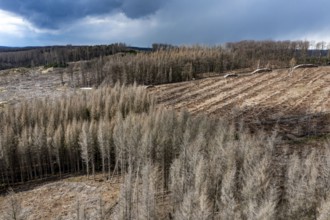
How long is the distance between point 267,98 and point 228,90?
45.9ft

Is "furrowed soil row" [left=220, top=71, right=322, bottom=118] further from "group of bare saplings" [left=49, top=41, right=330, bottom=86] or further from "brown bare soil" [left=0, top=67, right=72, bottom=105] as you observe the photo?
"brown bare soil" [left=0, top=67, right=72, bottom=105]

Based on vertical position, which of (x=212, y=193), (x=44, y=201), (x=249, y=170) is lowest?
(x=44, y=201)

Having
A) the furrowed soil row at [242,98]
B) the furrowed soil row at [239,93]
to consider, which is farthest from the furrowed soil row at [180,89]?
the furrowed soil row at [242,98]

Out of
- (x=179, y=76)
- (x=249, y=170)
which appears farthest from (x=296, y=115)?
(x=179, y=76)

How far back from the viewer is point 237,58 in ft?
505

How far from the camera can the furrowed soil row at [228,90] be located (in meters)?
83.1

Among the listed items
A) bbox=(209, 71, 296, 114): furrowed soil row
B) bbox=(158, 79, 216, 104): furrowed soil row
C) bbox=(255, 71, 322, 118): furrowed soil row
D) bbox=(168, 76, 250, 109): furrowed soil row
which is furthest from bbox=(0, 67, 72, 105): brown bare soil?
bbox=(255, 71, 322, 118): furrowed soil row

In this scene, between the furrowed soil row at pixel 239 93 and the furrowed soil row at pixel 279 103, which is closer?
the furrowed soil row at pixel 279 103

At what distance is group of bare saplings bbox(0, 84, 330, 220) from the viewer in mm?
33031

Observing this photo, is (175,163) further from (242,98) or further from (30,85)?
(30,85)

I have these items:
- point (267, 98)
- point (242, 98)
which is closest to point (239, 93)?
point (242, 98)

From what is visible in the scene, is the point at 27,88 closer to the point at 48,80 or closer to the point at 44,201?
the point at 48,80

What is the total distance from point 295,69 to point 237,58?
35292mm

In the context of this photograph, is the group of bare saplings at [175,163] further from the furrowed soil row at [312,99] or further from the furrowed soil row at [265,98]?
the furrowed soil row at [312,99]
